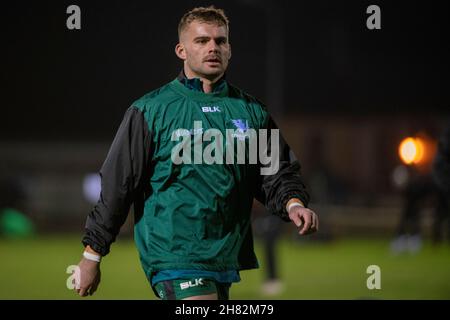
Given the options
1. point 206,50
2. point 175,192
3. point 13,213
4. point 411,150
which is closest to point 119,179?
point 175,192

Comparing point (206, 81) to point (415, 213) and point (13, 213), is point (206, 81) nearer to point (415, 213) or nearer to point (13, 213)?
point (415, 213)

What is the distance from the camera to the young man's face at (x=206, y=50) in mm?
5496

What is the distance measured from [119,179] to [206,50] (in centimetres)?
95

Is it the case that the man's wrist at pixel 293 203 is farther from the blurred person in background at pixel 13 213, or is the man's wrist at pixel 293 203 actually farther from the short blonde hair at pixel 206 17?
the blurred person in background at pixel 13 213

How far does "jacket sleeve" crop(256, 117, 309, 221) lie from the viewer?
5.49 metres

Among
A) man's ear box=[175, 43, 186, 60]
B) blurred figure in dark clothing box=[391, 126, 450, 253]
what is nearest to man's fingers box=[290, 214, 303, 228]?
man's ear box=[175, 43, 186, 60]

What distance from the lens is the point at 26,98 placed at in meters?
38.1

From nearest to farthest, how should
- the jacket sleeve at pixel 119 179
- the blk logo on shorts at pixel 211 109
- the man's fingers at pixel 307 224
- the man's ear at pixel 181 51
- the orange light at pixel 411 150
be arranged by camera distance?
the man's fingers at pixel 307 224
the jacket sleeve at pixel 119 179
the blk logo on shorts at pixel 211 109
the man's ear at pixel 181 51
the orange light at pixel 411 150

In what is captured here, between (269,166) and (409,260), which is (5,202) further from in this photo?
(269,166)

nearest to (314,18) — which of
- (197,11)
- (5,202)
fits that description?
(5,202)

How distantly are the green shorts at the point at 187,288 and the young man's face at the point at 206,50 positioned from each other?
1246 mm

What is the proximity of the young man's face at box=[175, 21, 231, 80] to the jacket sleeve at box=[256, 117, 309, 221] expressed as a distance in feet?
1.63

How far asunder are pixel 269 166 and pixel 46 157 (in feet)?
114

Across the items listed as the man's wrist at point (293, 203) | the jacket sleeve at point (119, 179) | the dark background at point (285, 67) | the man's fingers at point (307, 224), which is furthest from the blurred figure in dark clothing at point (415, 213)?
the jacket sleeve at point (119, 179)
